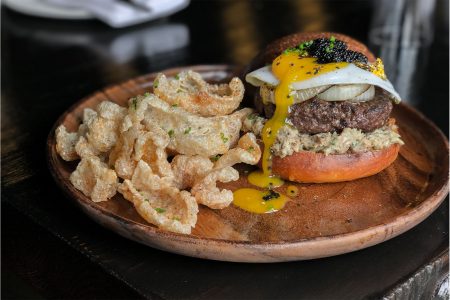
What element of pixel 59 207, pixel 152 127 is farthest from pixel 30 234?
pixel 152 127

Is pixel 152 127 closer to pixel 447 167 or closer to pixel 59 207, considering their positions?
pixel 59 207

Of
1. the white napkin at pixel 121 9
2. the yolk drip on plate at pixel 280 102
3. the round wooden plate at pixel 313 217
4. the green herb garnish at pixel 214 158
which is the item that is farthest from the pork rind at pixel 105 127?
the white napkin at pixel 121 9

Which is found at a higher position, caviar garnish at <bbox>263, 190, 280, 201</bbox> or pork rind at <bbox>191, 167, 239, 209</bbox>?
pork rind at <bbox>191, 167, 239, 209</bbox>

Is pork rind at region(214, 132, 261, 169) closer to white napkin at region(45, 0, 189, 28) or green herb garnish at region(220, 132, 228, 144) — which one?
green herb garnish at region(220, 132, 228, 144)

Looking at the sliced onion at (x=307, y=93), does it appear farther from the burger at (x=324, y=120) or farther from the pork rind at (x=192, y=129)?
the pork rind at (x=192, y=129)

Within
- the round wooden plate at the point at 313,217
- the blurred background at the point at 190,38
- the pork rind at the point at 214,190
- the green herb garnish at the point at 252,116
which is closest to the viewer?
the round wooden plate at the point at 313,217

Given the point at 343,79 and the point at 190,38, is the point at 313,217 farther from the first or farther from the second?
the point at 190,38

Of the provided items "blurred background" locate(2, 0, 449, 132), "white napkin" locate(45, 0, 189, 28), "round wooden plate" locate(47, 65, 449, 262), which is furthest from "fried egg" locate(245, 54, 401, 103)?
"white napkin" locate(45, 0, 189, 28)
